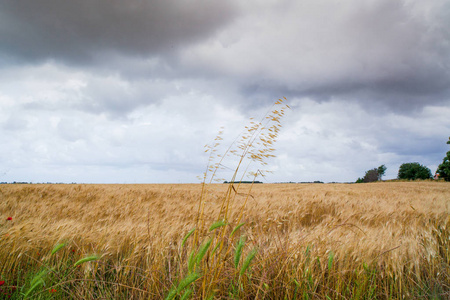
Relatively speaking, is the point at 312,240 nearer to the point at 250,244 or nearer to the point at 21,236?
the point at 250,244

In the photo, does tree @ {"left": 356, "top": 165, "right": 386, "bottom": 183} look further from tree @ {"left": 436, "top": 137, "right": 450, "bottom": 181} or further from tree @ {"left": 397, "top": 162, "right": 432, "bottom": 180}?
tree @ {"left": 436, "top": 137, "right": 450, "bottom": 181}

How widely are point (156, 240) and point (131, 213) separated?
125 inches

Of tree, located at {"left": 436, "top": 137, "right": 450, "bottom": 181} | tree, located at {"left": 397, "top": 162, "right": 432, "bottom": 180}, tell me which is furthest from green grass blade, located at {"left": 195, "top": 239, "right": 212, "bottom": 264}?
tree, located at {"left": 397, "top": 162, "right": 432, "bottom": 180}

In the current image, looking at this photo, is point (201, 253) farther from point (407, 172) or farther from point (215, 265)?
point (407, 172)

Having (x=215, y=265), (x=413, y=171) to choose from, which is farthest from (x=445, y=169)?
(x=215, y=265)

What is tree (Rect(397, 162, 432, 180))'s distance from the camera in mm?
75875

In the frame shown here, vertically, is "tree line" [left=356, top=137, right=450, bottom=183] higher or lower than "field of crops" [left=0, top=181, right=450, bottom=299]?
higher

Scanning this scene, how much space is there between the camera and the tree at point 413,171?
7588cm

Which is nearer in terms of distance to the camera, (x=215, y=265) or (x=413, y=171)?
(x=215, y=265)

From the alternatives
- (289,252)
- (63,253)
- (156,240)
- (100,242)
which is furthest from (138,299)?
(289,252)

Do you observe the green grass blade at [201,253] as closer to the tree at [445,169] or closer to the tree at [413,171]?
the tree at [445,169]

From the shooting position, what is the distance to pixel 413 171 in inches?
3167

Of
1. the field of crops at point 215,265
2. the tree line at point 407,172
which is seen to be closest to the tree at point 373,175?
the tree line at point 407,172

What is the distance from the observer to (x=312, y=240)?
310 cm
